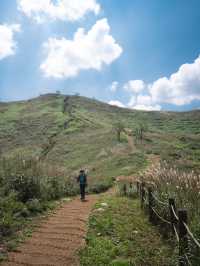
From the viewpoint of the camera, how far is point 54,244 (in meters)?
7.62

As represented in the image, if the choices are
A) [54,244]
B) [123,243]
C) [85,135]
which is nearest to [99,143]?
[85,135]

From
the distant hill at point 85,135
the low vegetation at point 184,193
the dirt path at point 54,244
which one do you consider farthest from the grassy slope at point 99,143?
the low vegetation at point 184,193

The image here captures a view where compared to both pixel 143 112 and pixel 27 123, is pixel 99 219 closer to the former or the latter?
pixel 27 123

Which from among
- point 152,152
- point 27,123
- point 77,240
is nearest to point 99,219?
point 77,240

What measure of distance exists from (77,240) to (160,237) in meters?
2.05

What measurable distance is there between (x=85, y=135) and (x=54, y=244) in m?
56.0

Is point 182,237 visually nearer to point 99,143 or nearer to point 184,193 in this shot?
point 184,193

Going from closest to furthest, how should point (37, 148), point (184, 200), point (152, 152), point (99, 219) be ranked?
point (184, 200), point (99, 219), point (152, 152), point (37, 148)

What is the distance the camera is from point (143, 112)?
118 m

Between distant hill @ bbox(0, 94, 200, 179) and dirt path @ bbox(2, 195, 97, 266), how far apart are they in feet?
18.7

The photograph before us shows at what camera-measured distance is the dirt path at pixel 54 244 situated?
259 inches

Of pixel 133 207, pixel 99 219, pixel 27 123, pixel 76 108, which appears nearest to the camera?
pixel 99 219

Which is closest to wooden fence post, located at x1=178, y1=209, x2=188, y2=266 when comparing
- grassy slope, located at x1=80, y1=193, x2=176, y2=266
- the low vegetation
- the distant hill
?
the low vegetation

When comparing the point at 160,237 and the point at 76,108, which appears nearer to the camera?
the point at 160,237
